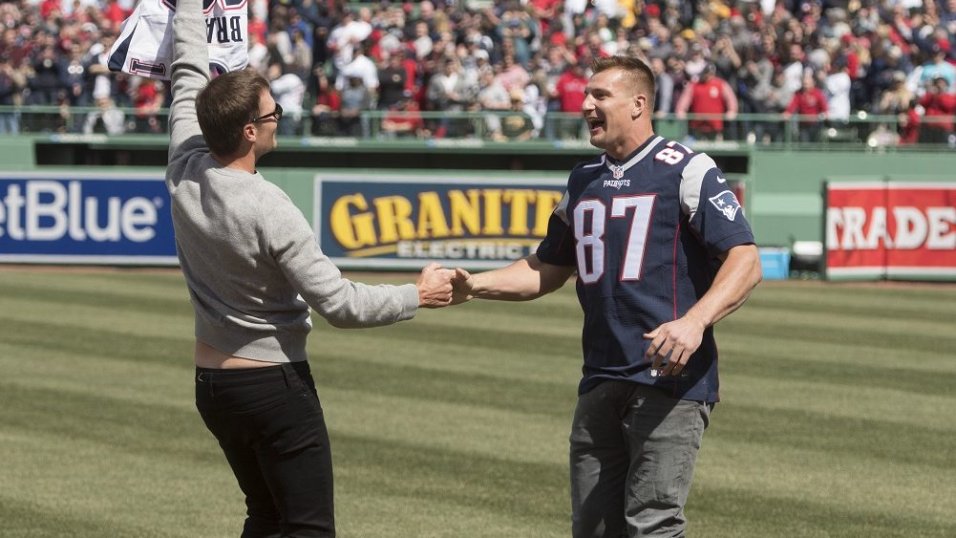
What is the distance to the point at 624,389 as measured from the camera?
579cm

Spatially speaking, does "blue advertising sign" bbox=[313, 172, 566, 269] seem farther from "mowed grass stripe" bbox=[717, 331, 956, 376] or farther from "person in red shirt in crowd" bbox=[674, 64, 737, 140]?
"mowed grass stripe" bbox=[717, 331, 956, 376]

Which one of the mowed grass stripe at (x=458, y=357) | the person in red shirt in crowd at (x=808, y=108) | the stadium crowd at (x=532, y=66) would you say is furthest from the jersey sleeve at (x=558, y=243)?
the person in red shirt in crowd at (x=808, y=108)

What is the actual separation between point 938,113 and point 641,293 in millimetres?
21329

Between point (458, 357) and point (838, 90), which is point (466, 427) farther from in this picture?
point (838, 90)

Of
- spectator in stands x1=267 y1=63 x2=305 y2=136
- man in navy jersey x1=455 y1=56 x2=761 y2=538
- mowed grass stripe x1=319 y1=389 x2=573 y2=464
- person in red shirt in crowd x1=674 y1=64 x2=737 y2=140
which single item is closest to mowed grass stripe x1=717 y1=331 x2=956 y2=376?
mowed grass stripe x1=319 y1=389 x2=573 y2=464

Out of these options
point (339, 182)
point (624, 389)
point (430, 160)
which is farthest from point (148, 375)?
point (430, 160)

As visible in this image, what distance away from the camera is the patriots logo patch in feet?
18.5

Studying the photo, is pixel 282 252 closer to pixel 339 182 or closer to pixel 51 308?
pixel 51 308

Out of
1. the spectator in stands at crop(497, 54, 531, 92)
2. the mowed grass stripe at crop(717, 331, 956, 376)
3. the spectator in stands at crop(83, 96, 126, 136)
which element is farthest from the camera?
the spectator in stands at crop(497, 54, 531, 92)

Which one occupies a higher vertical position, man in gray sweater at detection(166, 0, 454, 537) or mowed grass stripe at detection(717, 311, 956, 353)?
man in gray sweater at detection(166, 0, 454, 537)

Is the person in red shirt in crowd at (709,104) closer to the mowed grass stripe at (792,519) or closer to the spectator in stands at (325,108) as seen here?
the spectator in stands at (325,108)

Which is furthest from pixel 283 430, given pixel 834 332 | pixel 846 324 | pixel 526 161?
pixel 526 161

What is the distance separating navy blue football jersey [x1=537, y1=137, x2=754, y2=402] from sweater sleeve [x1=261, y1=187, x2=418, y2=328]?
2.88 ft

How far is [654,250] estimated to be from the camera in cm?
575
